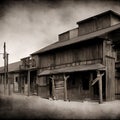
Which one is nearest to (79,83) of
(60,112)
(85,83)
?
(85,83)

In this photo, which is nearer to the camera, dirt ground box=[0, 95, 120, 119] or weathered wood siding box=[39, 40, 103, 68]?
dirt ground box=[0, 95, 120, 119]

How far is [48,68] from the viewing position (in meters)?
24.2

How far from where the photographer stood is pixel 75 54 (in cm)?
1988

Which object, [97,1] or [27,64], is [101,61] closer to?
[97,1]

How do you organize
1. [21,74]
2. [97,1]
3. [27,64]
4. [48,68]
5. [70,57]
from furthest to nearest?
[21,74] < [27,64] < [48,68] < [70,57] < [97,1]

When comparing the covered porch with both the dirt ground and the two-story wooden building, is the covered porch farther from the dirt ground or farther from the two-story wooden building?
the dirt ground

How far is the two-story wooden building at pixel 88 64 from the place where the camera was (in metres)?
16.6

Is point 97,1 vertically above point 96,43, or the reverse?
point 97,1

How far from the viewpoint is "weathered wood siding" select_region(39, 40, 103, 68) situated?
17477 millimetres

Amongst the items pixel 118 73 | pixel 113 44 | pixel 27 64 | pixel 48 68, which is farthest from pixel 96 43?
pixel 27 64

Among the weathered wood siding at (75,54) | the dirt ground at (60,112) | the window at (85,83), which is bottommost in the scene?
the dirt ground at (60,112)

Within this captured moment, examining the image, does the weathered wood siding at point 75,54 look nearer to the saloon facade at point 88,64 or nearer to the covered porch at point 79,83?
the saloon facade at point 88,64

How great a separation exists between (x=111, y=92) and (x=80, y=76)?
11.8ft

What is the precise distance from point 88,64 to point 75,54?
2.46m
